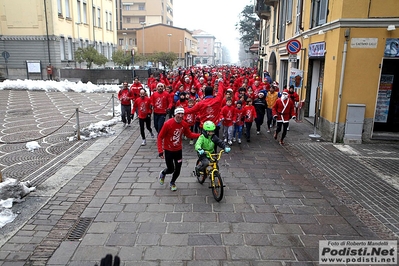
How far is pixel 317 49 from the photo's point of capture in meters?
12.4

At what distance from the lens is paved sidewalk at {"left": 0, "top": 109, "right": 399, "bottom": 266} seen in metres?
4.56

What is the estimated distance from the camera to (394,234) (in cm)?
514

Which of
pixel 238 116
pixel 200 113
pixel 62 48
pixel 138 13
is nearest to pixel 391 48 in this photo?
pixel 238 116

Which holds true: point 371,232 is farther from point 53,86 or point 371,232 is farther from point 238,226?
point 53,86

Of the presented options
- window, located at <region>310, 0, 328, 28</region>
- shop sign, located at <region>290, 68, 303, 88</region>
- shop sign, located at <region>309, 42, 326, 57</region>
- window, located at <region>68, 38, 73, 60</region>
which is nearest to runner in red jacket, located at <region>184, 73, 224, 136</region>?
shop sign, located at <region>309, 42, 326, 57</region>

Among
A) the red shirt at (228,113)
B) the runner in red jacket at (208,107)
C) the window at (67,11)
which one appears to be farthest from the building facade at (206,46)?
the runner in red jacket at (208,107)

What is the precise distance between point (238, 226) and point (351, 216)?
6.54 feet

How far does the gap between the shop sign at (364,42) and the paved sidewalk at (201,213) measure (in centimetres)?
349

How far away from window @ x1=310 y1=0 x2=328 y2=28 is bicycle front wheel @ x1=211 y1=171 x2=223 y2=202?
320 inches

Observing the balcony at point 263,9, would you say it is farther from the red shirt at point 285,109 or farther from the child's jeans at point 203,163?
the child's jeans at point 203,163

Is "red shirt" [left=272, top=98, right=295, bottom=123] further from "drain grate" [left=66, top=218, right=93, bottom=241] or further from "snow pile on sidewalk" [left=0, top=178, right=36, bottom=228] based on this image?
"snow pile on sidewalk" [left=0, top=178, right=36, bottom=228]

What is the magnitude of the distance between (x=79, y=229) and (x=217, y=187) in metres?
2.43

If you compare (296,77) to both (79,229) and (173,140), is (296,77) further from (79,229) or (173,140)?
(79,229)

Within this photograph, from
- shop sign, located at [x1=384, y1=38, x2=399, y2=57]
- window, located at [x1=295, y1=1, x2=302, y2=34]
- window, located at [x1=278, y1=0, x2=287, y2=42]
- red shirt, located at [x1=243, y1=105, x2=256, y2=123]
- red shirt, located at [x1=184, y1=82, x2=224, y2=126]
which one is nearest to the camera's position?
red shirt, located at [x1=184, y1=82, x2=224, y2=126]
